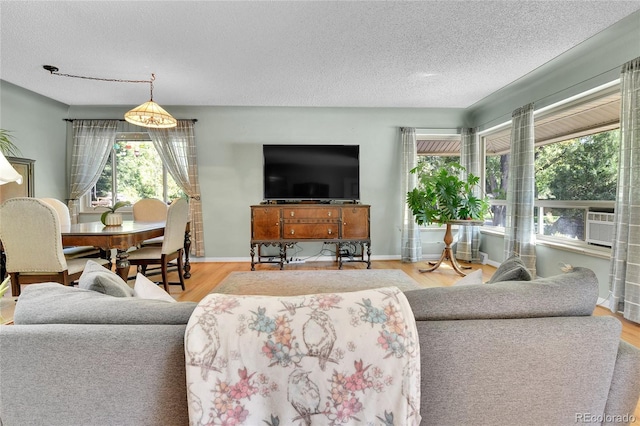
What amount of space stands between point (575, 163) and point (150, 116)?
14.9 ft

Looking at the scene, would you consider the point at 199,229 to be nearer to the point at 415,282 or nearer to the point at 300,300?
the point at 415,282

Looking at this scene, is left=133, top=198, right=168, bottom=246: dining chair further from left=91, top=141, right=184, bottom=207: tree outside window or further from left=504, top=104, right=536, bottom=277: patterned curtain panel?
left=504, top=104, right=536, bottom=277: patterned curtain panel

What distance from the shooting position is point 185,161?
14.7ft

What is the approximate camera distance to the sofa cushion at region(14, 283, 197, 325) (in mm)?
789

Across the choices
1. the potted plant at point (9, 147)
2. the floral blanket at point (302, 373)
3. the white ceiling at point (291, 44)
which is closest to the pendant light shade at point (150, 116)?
the white ceiling at point (291, 44)

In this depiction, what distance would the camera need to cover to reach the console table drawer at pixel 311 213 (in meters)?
3.99

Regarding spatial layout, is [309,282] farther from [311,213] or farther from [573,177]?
[573,177]

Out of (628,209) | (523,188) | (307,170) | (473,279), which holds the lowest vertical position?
(473,279)

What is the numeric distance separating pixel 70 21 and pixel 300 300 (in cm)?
A: 300

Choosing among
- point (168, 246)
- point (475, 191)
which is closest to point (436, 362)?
point (168, 246)

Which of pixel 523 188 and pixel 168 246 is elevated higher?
pixel 523 188

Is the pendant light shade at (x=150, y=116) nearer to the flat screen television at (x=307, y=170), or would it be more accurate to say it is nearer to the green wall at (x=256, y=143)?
the green wall at (x=256, y=143)

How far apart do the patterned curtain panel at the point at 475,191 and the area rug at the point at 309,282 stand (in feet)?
4.43

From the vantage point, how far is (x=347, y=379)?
0.68 metres
